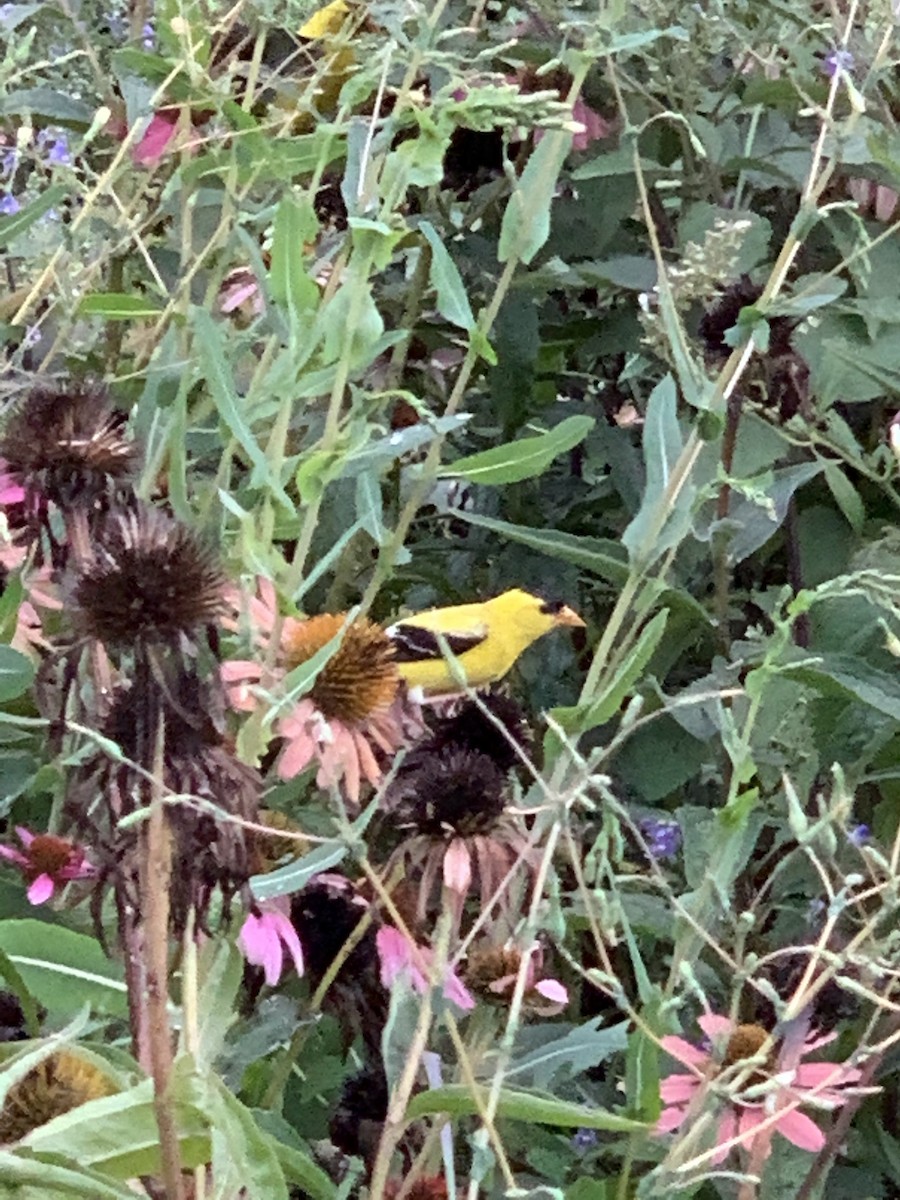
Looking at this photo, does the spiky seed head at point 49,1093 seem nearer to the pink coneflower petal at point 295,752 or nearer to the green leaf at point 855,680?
the pink coneflower petal at point 295,752

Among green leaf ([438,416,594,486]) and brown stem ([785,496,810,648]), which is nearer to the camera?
green leaf ([438,416,594,486])

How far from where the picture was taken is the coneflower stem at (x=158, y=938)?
322mm

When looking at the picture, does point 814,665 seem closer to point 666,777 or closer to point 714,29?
point 666,777

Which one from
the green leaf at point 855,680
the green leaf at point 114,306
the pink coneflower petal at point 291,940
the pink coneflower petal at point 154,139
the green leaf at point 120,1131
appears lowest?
the green leaf at point 855,680

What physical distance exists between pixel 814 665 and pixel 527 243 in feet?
0.64

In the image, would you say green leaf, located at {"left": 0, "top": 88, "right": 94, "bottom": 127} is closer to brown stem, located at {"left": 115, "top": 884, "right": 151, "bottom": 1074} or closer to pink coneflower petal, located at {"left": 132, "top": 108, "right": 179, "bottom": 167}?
pink coneflower petal, located at {"left": 132, "top": 108, "right": 179, "bottom": 167}

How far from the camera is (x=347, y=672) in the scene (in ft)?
1.75

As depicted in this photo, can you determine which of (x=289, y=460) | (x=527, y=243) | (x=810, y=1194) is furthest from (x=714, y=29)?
(x=810, y=1194)

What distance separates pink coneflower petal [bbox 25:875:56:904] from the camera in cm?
51

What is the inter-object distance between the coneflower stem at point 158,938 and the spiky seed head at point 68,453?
0.43 ft

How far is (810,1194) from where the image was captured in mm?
521

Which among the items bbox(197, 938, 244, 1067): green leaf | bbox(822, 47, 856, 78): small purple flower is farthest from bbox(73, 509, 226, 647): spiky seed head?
bbox(822, 47, 856, 78): small purple flower

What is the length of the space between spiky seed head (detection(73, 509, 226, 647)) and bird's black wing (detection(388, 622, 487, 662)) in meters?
0.24

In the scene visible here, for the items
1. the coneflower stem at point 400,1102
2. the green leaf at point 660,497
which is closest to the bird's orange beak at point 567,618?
the green leaf at point 660,497
